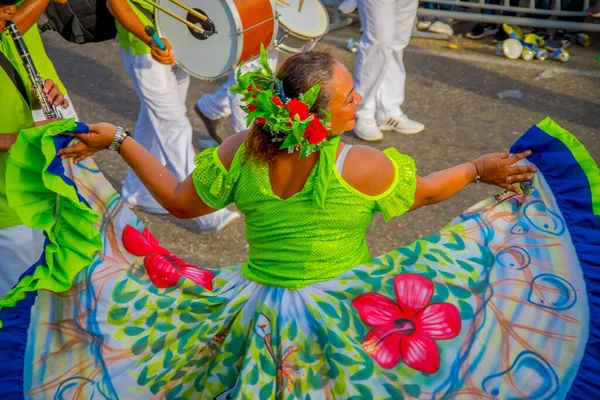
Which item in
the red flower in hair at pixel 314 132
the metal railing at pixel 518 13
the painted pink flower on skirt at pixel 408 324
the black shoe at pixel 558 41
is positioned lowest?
the black shoe at pixel 558 41

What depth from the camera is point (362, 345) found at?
251cm

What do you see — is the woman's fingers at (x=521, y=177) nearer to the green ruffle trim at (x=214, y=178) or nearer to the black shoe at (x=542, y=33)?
the green ruffle trim at (x=214, y=178)

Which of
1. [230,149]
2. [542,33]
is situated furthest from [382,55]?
[230,149]

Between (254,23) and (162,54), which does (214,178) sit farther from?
(254,23)

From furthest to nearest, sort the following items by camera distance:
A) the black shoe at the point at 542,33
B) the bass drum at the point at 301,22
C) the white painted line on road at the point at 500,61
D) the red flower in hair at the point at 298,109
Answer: the black shoe at the point at 542,33, the white painted line on road at the point at 500,61, the bass drum at the point at 301,22, the red flower in hair at the point at 298,109

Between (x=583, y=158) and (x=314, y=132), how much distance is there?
102 cm

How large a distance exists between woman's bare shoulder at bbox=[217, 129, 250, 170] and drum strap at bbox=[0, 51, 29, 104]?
3.13ft

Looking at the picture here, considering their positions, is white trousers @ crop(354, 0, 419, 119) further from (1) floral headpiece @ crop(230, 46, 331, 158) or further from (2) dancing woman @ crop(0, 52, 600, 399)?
(1) floral headpiece @ crop(230, 46, 331, 158)

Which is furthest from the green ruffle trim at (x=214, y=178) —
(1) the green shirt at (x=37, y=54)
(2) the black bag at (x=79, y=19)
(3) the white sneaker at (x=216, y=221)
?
(3) the white sneaker at (x=216, y=221)

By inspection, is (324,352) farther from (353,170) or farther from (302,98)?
(302,98)

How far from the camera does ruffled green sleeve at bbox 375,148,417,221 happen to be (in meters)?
2.60

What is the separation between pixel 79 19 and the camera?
408cm

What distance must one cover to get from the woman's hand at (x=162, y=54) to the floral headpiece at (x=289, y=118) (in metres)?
1.86

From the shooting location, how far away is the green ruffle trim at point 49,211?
258 cm
